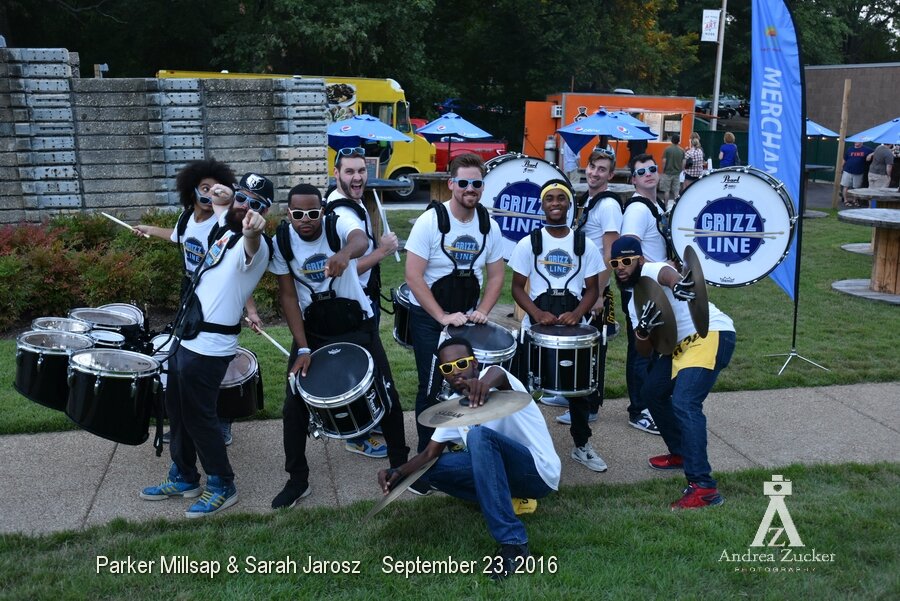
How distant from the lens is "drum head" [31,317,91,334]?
5.40 meters

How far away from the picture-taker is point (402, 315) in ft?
19.8

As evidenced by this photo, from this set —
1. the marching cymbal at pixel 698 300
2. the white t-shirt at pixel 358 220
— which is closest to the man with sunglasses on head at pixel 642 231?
the marching cymbal at pixel 698 300

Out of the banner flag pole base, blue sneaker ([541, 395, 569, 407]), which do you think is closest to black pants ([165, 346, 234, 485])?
blue sneaker ([541, 395, 569, 407])

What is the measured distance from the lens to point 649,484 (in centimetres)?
550

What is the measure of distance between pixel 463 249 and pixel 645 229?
1593mm

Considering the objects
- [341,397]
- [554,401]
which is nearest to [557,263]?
[554,401]

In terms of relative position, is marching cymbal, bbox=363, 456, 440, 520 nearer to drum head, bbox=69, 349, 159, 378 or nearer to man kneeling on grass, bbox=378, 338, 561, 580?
man kneeling on grass, bbox=378, 338, 561, 580

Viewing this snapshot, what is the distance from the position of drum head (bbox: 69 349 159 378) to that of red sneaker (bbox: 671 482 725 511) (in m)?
3.05

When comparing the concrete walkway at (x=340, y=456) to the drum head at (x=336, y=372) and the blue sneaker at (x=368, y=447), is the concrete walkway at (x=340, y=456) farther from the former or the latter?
the drum head at (x=336, y=372)

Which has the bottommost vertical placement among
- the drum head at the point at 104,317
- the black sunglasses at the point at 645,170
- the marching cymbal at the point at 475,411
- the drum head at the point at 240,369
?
the drum head at the point at 240,369

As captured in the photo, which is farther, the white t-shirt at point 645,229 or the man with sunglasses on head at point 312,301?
the white t-shirt at point 645,229

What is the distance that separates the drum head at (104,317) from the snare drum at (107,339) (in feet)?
0.64

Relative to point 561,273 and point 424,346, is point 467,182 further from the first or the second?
point 424,346

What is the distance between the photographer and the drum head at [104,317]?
18.4ft
